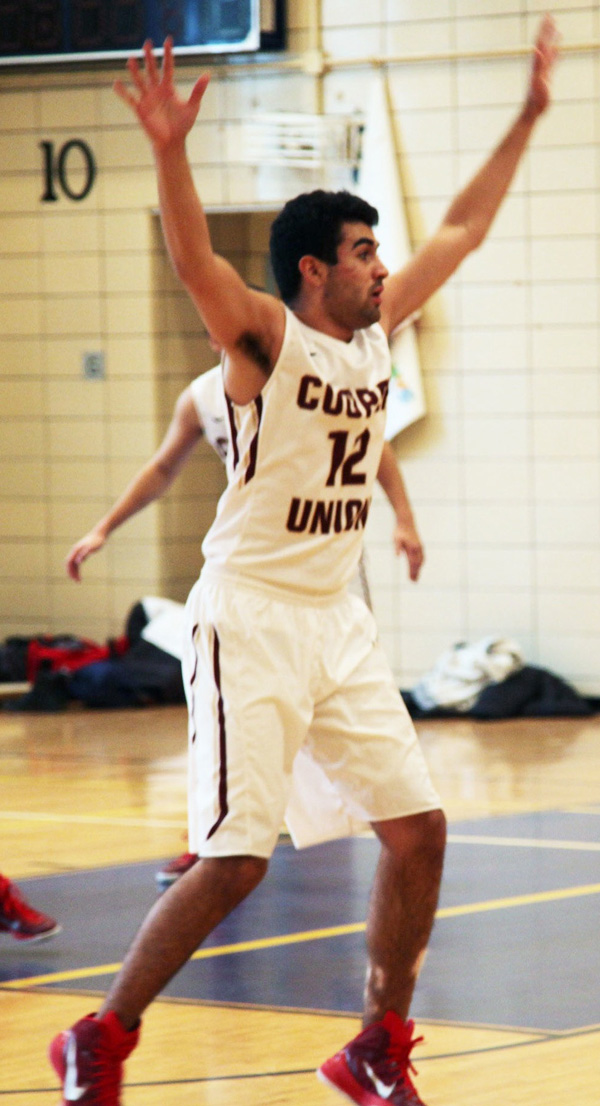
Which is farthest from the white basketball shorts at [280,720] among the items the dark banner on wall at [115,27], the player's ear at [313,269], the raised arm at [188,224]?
the dark banner on wall at [115,27]

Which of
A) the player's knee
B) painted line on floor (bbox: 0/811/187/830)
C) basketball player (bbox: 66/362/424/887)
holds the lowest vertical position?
painted line on floor (bbox: 0/811/187/830)

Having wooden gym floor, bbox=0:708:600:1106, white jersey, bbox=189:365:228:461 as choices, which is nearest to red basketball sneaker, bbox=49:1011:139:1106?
wooden gym floor, bbox=0:708:600:1106

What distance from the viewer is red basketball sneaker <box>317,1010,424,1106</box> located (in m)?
3.05

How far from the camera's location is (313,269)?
3.21 metres

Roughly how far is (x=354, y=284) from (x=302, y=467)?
1.17ft

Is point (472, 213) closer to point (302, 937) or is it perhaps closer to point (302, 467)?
point (302, 467)

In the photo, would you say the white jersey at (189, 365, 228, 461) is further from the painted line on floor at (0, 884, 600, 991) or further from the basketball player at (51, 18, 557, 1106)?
the basketball player at (51, 18, 557, 1106)

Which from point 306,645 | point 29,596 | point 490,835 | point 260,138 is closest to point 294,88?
point 260,138

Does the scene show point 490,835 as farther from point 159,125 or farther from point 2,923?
point 159,125

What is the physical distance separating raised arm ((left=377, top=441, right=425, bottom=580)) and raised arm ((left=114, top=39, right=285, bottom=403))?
5.75 ft

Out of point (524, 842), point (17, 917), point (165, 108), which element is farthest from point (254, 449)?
point (524, 842)

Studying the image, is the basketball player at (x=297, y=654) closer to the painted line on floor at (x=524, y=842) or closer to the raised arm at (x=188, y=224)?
the raised arm at (x=188, y=224)

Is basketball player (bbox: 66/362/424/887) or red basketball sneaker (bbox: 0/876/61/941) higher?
basketball player (bbox: 66/362/424/887)

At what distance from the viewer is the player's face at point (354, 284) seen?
3195 millimetres
